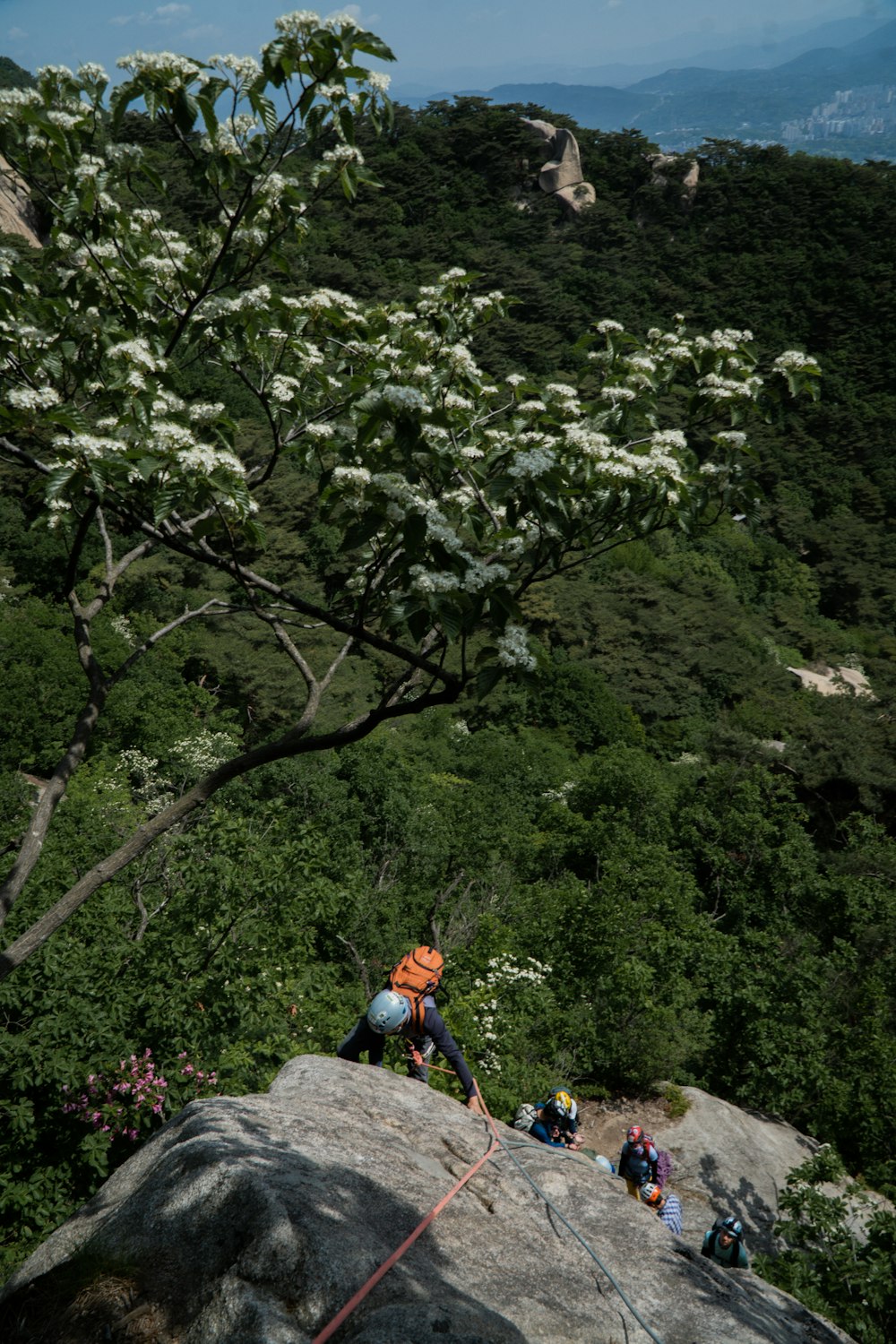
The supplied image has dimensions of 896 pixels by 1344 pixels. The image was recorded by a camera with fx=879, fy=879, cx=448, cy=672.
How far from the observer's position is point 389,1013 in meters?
5.29

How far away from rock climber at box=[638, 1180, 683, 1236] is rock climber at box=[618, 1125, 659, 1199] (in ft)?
0.21

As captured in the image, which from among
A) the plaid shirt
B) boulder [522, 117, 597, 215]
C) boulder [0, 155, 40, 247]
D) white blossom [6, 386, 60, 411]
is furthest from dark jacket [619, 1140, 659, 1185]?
boulder [522, 117, 597, 215]

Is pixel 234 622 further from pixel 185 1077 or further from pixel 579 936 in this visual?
pixel 185 1077

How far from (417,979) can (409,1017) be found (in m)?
0.24

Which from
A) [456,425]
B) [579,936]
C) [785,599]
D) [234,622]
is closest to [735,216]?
[785,599]

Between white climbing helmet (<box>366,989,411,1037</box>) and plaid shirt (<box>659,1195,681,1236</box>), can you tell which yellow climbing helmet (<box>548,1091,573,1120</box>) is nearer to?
plaid shirt (<box>659,1195,681,1236</box>)

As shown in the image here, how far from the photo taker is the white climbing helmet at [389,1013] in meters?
5.27

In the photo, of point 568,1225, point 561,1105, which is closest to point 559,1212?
point 568,1225

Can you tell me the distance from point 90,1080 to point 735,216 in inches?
3678

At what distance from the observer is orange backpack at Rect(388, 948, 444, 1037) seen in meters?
5.41

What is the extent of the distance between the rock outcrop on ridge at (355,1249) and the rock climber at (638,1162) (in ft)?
7.76

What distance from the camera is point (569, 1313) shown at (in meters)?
3.53

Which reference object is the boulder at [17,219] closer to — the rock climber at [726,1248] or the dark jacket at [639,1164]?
the dark jacket at [639,1164]

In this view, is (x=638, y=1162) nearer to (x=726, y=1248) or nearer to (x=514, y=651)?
(x=726, y=1248)
